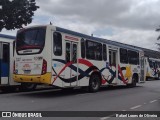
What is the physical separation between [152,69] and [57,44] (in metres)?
27.5

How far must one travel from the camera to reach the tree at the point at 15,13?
3067 cm

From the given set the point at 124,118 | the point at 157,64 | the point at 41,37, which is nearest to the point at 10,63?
the point at 41,37

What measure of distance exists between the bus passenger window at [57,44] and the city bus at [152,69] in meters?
25.1

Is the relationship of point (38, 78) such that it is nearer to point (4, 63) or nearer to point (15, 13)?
point (4, 63)

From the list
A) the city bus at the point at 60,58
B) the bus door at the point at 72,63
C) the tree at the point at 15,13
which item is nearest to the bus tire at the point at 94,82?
the city bus at the point at 60,58

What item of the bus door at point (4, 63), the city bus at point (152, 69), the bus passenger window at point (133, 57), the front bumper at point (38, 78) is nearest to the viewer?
the front bumper at point (38, 78)

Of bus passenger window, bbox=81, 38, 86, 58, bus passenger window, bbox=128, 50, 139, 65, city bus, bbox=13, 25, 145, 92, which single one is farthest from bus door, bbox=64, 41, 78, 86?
bus passenger window, bbox=128, 50, 139, 65

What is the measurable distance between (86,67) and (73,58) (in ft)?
4.39

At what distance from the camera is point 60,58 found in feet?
50.5

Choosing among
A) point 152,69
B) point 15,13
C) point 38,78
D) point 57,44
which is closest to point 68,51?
point 57,44

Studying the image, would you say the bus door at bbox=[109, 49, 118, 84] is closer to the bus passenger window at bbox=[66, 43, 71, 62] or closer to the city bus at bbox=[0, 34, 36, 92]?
the bus passenger window at bbox=[66, 43, 71, 62]

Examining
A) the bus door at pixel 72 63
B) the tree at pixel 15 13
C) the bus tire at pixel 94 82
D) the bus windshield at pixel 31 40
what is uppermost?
the tree at pixel 15 13

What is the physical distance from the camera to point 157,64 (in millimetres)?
43188

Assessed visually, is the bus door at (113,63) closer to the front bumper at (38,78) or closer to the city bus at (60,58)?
the city bus at (60,58)
